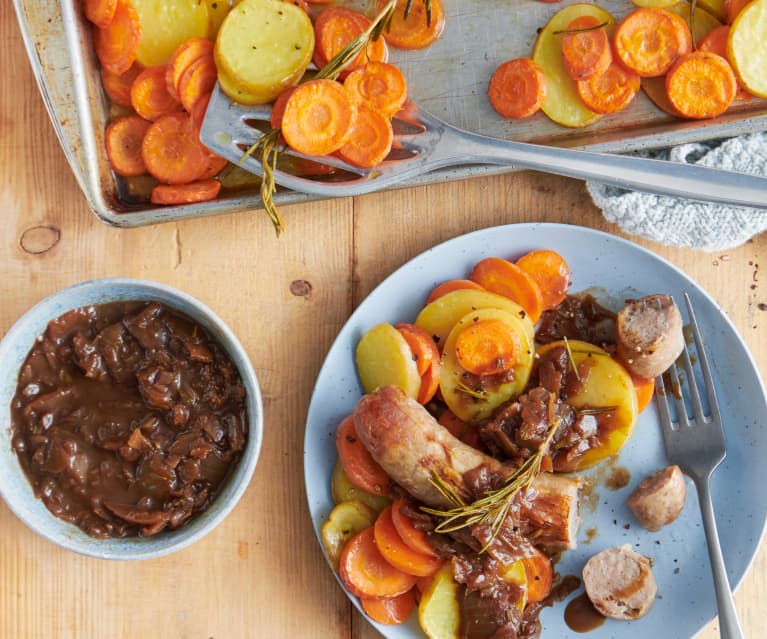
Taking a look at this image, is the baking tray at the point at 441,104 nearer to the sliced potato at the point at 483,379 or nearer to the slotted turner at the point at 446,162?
the slotted turner at the point at 446,162

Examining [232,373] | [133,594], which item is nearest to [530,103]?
[232,373]

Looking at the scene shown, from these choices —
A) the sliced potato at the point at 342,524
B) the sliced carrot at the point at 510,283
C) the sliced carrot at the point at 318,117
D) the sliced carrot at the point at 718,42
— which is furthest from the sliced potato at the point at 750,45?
the sliced potato at the point at 342,524

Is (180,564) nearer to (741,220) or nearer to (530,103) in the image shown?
(530,103)

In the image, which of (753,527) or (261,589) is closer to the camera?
→ (753,527)

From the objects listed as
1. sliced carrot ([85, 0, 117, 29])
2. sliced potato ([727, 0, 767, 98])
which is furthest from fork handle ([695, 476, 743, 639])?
sliced carrot ([85, 0, 117, 29])

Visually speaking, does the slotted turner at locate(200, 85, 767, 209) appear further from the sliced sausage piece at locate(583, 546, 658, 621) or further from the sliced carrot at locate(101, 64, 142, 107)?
the sliced sausage piece at locate(583, 546, 658, 621)
